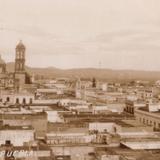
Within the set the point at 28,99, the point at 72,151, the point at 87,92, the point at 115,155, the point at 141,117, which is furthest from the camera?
the point at 87,92

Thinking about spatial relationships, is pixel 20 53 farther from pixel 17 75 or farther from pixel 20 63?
pixel 17 75

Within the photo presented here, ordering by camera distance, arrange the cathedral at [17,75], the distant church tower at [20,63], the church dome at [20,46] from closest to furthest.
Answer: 1. the church dome at [20,46]
2. the distant church tower at [20,63]
3. the cathedral at [17,75]

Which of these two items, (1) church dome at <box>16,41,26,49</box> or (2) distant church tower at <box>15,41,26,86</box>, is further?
(2) distant church tower at <box>15,41,26,86</box>

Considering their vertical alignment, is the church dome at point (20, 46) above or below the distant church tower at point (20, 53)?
above

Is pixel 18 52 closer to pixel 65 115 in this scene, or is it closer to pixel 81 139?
pixel 65 115

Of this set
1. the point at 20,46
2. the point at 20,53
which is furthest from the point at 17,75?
the point at 20,46

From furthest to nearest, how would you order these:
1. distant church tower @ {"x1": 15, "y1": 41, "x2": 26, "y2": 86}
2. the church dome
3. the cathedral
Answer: the cathedral < distant church tower @ {"x1": 15, "y1": 41, "x2": 26, "y2": 86} < the church dome

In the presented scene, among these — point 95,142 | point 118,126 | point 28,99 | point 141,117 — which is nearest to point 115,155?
point 95,142

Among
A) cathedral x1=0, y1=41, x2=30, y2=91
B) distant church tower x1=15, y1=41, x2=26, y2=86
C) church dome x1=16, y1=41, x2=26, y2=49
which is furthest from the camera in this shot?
cathedral x1=0, y1=41, x2=30, y2=91
